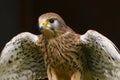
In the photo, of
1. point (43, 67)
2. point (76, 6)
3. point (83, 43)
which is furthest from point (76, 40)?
point (76, 6)

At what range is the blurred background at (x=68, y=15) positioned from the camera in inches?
135

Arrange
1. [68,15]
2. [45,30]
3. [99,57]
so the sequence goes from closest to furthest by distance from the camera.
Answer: [45,30]
[99,57]
[68,15]

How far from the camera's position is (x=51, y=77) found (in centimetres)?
284

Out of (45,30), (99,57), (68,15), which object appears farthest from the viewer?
(68,15)

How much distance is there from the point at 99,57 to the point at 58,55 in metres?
0.20

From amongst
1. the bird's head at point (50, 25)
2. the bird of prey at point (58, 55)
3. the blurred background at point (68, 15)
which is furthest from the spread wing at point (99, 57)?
the blurred background at point (68, 15)

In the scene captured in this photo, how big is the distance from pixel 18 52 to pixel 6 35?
1.57 ft

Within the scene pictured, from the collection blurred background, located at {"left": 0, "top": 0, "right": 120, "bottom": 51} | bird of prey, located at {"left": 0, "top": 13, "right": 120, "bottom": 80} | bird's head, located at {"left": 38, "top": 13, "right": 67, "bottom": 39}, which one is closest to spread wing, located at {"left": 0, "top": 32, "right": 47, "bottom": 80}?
bird of prey, located at {"left": 0, "top": 13, "right": 120, "bottom": 80}

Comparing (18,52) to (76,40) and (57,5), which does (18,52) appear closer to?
(76,40)

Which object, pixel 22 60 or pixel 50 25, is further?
pixel 22 60

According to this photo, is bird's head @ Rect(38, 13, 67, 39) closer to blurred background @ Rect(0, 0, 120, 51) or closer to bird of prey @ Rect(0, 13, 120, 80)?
bird of prey @ Rect(0, 13, 120, 80)

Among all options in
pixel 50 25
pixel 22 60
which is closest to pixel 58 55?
pixel 50 25

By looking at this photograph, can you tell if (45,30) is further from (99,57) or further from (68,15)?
(68,15)

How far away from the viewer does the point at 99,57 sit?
2.89 m
